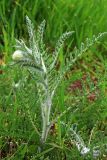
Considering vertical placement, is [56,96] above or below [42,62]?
below

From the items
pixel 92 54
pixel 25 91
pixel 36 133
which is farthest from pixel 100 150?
pixel 92 54

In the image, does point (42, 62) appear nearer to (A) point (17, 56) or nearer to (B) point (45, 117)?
(A) point (17, 56)

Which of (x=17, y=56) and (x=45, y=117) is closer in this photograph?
(x=17, y=56)

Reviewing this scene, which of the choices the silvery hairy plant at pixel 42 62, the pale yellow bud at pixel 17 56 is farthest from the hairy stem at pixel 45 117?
the pale yellow bud at pixel 17 56

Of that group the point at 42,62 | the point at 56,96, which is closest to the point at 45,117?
the point at 42,62

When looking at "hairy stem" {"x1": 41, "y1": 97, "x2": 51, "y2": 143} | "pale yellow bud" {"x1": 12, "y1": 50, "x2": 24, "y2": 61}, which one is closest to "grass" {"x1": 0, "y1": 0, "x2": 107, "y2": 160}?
"hairy stem" {"x1": 41, "y1": 97, "x2": 51, "y2": 143}

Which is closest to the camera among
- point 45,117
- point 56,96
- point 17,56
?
point 17,56

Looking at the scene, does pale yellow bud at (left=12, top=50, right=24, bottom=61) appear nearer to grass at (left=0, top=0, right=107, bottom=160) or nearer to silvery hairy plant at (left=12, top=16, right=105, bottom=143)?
silvery hairy plant at (left=12, top=16, right=105, bottom=143)

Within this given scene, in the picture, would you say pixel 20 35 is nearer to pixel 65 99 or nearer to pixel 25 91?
pixel 65 99
